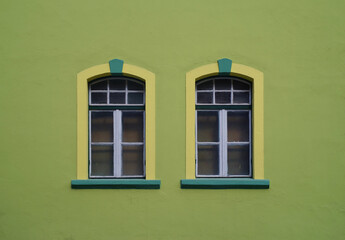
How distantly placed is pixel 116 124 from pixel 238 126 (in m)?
2.11

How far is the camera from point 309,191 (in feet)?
18.5

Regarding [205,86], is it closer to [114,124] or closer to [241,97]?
[241,97]

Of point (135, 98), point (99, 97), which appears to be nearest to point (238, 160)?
point (135, 98)

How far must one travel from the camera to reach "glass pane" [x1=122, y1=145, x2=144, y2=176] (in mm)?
5918

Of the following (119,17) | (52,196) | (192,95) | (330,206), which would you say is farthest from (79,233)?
(330,206)

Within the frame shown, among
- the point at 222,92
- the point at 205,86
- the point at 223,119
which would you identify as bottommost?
the point at 223,119

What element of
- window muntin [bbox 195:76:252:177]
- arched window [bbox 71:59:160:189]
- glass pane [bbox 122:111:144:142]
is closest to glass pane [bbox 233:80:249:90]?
window muntin [bbox 195:76:252:177]

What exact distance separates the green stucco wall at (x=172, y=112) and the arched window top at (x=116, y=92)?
371 mm

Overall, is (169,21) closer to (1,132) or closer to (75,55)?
(75,55)

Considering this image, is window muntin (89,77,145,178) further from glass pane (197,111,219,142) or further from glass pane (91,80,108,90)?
glass pane (197,111,219,142)

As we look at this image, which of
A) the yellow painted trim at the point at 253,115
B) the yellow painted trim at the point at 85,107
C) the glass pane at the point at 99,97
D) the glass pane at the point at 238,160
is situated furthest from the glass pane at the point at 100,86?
the glass pane at the point at 238,160

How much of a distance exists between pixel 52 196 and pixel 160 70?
9.07 ft

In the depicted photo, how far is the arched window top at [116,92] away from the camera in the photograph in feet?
19.4

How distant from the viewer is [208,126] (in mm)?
5930
